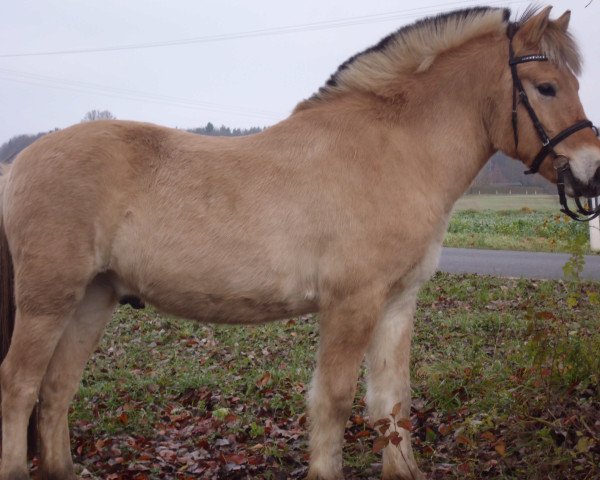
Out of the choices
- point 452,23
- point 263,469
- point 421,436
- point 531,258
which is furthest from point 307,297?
point 531,258

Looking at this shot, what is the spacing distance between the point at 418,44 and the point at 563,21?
2.96 ft

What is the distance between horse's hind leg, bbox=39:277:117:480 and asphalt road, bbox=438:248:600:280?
29.0 ft

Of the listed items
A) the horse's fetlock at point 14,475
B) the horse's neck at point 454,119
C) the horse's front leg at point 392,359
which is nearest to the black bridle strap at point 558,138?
the horse's neck at point 454,119

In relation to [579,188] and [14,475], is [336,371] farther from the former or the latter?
[14,475]

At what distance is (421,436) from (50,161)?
10.7 feet

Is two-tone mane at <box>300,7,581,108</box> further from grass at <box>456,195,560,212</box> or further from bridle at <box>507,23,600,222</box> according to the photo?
grass at <box>456,195,560,212</box>

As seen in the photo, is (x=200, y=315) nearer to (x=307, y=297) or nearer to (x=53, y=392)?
(x=307, y=297)

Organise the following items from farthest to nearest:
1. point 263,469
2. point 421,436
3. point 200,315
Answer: point 421,436 → point 263,469 → point 200,315

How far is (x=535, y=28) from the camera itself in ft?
13.5

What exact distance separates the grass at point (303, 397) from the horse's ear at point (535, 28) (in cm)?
160

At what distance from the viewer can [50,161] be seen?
4105 millimetres

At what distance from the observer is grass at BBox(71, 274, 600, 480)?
13.1ft

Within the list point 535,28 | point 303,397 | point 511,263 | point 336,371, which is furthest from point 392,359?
point 511,263

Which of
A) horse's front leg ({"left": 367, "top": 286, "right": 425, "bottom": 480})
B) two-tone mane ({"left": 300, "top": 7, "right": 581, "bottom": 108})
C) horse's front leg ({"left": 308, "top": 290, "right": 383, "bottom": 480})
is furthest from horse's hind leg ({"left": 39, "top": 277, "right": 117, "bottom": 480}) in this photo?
two-tone mane ({"left": 300, "top": 7, "right": 581, "bottom": 108})
